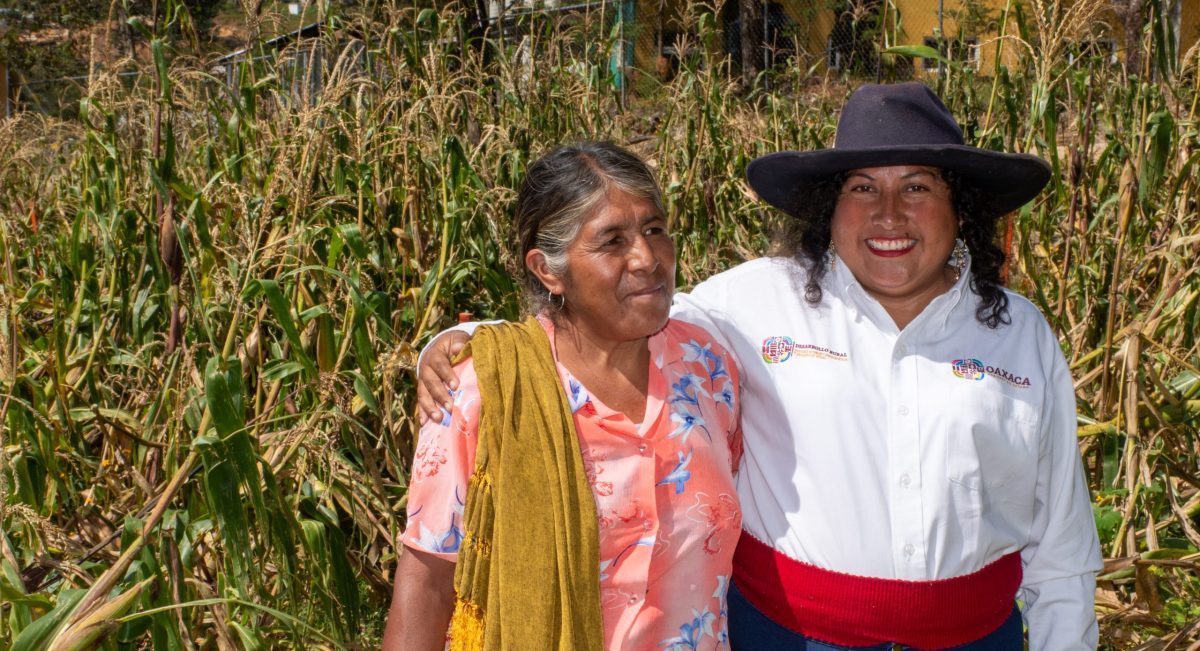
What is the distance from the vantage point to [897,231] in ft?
6.88

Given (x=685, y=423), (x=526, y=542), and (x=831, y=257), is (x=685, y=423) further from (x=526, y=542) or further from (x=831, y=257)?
(x=831, y=257)

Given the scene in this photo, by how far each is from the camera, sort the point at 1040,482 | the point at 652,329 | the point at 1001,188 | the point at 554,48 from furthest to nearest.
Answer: the point at 554,48 → the point at 1001,188 → the point at 1040,482 → the point at 652,329

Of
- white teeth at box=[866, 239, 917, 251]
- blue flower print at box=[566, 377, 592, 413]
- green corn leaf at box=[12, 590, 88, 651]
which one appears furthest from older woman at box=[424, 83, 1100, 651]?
green corn leaf at box=[12, 590, 88, 651]

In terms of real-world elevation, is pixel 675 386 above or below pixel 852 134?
below

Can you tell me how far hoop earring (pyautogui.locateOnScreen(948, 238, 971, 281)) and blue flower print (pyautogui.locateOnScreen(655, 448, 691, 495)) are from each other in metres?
0.71

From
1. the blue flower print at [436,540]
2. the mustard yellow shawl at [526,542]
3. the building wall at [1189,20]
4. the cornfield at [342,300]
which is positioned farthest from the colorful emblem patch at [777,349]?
the building wall at [1189,20]

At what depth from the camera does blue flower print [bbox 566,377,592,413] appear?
1.96 metres

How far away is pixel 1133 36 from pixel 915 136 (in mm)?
4365

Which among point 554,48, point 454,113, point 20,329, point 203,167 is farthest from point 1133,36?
point 20,329

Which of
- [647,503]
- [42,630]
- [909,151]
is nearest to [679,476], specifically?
[647,503]

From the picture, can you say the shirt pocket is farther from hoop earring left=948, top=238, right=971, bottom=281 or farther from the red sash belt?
hoop earring left=948, top=238, right=971, bottom=281

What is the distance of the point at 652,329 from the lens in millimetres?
1952

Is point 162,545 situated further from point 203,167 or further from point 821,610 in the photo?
point 203,167

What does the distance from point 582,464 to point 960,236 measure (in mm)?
1015
